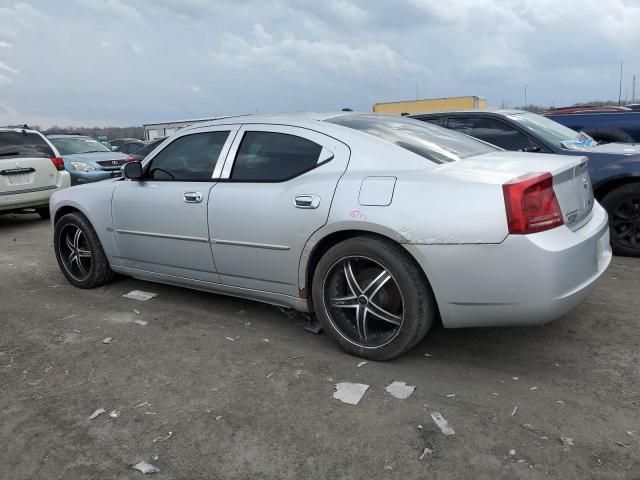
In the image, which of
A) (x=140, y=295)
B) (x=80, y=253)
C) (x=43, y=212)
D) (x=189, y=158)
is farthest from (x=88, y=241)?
(x=43, y=212)

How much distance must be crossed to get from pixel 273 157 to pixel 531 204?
1.72 m

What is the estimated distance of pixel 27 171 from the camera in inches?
338

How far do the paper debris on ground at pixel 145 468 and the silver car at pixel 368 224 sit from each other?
1.38 meters

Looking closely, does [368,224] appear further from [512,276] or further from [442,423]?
[442,423]

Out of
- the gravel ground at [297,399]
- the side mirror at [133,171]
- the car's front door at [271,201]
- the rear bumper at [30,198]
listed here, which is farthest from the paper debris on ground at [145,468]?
the rear bumper at [30,198]

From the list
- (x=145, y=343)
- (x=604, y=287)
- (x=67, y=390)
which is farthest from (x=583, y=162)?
(x=67, y=390)

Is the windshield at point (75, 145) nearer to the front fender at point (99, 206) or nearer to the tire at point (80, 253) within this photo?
the tire at point (80, 253)

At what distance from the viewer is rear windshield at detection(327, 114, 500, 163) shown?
3.33 metres

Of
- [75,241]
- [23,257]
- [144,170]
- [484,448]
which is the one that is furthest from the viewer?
[23,257]

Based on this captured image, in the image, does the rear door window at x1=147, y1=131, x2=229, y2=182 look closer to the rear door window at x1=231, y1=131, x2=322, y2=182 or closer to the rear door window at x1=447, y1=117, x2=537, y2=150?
the rear door window at x1=231, y1=131, x2=322, y2=182

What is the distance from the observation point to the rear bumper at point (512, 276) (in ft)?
8.86

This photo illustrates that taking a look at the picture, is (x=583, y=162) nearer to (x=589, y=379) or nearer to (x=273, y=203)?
(x=589, y=379)

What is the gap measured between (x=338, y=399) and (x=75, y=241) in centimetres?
335

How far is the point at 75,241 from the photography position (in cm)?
502
